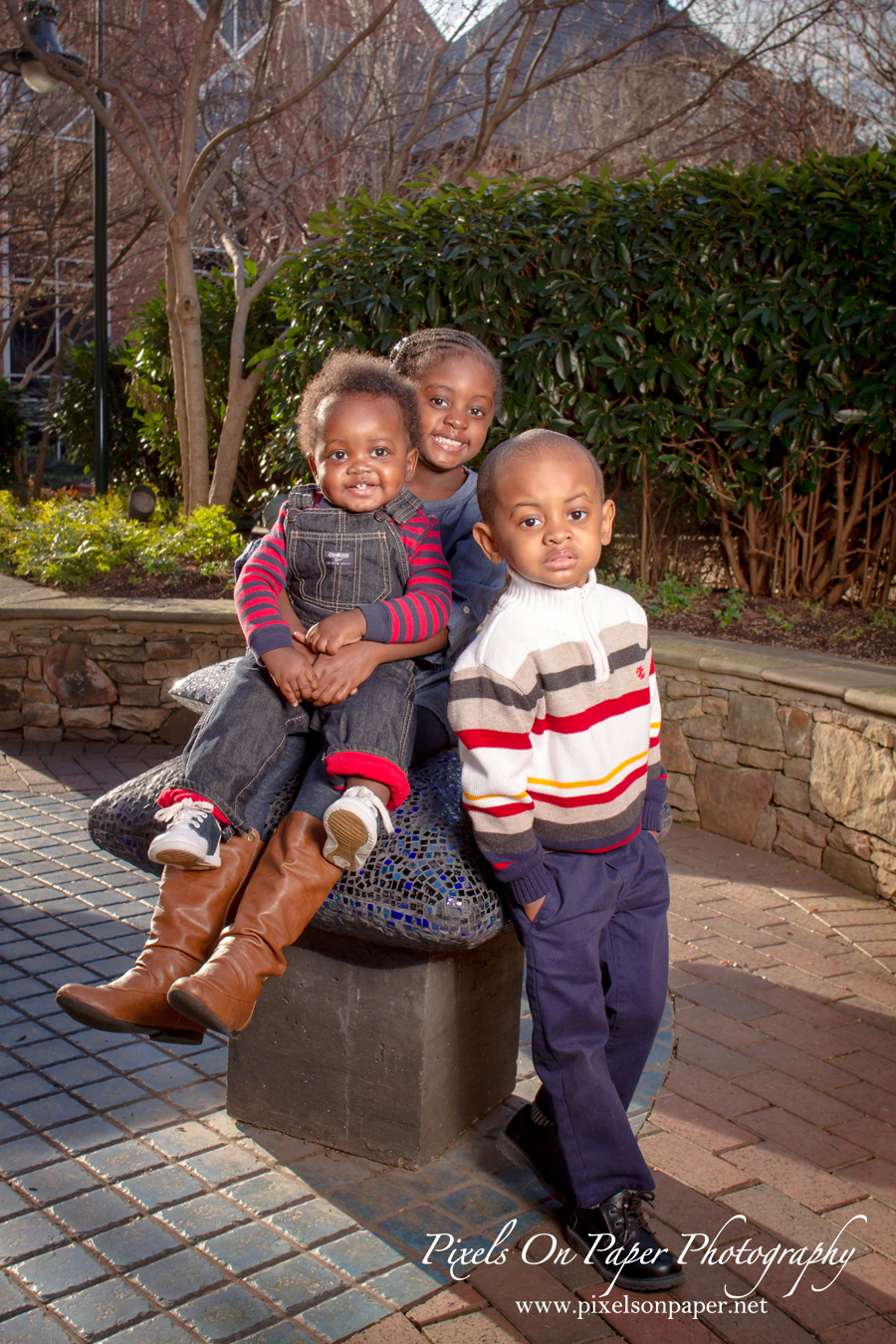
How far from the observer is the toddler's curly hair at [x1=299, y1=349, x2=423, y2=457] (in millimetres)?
2521

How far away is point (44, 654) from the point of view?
19.5ft

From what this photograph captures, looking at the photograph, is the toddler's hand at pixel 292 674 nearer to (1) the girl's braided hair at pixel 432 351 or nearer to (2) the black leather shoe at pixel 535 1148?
(1) the girl's braided hair at pixel 432 351

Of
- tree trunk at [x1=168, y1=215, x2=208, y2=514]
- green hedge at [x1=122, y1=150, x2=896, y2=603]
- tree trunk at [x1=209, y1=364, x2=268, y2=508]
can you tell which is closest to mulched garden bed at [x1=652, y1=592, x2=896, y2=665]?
green hedge at [x1=122, y1=150, x2=896, y2=603]

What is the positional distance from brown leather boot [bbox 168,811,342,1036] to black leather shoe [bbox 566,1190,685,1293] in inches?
31.1

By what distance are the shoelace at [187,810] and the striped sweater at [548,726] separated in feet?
1.88

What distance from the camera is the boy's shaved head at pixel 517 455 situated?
2.08 meters

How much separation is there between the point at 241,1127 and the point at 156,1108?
0.23m

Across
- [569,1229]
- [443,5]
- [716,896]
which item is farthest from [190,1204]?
[443,5]

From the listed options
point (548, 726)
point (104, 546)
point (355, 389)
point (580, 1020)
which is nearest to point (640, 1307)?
point (580, 1020)

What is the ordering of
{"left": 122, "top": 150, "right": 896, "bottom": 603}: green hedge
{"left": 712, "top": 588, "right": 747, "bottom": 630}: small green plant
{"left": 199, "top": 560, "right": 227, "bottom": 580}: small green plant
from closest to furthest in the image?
{"left": 122, "top": 150, "right": 896, "bottom": 603}: green hedge, {"left": 712, "top": 588, "right": 747, "bottom": 630}: small green plant, {"left": 199, "top": 560, "right": 227, "bottom": 580}: small green plant

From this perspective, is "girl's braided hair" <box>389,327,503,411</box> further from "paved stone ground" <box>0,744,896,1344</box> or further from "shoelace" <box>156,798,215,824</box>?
"paved stone ground" <box>0,744,896,1344</box>

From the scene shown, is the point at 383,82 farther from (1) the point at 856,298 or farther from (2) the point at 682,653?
(2) the point at 682,653

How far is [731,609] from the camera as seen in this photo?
567cm

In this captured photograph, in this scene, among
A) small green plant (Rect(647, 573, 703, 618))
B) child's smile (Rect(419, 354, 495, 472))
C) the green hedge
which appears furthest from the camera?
small green plant (Rect(647, 573, 703, 618))
